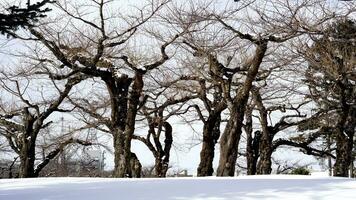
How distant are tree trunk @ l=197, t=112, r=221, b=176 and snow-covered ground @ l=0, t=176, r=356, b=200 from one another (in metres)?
7.77

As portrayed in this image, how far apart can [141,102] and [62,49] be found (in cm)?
328

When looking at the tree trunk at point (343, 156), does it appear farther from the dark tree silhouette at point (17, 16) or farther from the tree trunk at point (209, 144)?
the dark tree silhouette at point (17, 16)

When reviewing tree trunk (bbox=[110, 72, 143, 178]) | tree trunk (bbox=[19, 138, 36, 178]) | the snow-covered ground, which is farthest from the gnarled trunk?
the snow-covered ground

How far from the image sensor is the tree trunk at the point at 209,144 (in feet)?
46.6

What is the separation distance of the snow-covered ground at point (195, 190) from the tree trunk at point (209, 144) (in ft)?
25.5

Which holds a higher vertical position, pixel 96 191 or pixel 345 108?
pixel 345 108

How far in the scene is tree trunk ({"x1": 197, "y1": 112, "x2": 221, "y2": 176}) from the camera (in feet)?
46.6

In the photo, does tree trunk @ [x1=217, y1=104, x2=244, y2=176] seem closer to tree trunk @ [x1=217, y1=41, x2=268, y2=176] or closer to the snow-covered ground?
tree trunk @ [x1=217, y1=41, x2=268, y2=176]

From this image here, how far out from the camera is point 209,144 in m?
14.8

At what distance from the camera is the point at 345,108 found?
13.6m

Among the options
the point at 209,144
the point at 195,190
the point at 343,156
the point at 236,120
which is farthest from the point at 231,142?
the point at 195,190

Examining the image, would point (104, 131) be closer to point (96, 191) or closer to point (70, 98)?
point (70, 98)

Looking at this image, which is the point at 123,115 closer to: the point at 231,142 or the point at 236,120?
the point at 231,142

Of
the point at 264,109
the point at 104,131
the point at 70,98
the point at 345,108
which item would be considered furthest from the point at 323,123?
the point at 70,98
